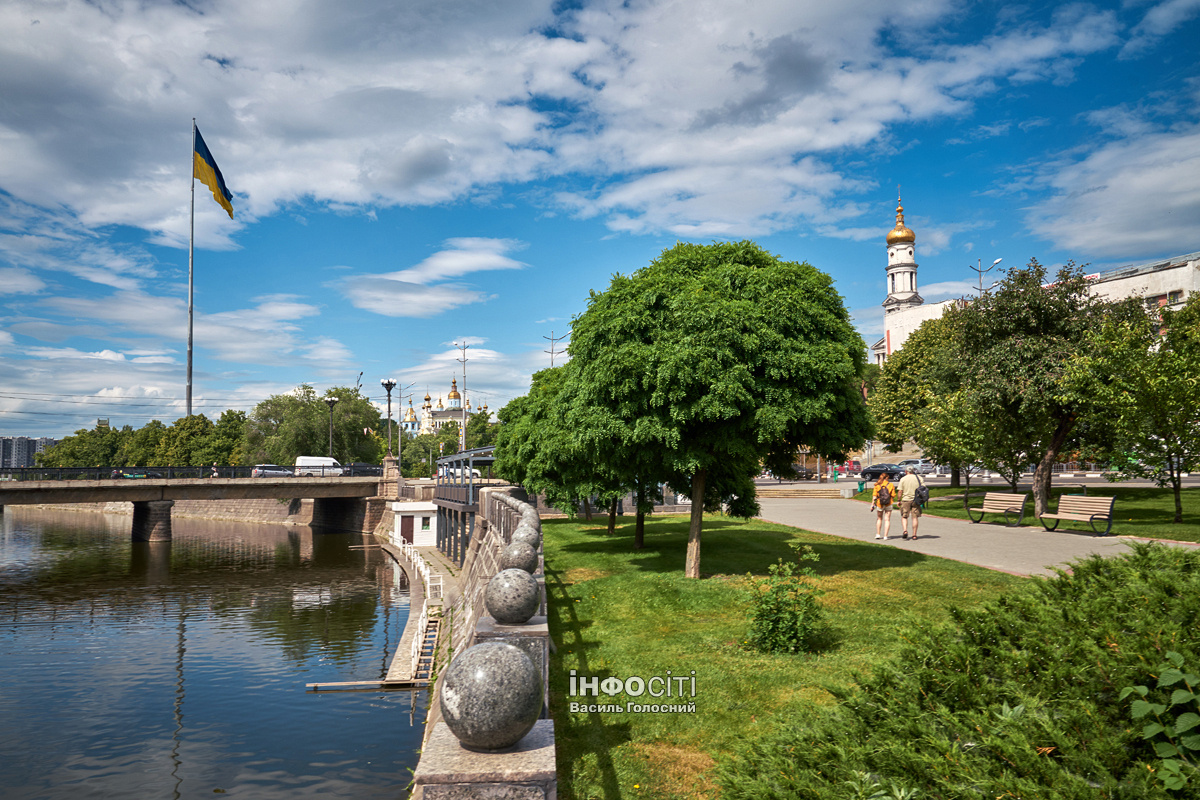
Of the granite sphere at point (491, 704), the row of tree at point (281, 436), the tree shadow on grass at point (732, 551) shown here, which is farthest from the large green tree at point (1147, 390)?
the row of tree at point (281, 436)

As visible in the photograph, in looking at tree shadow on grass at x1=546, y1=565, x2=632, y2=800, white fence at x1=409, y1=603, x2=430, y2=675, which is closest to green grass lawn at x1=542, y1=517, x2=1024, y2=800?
tree shadow on grass at x1=546, y1=565, x2=632, y2=800

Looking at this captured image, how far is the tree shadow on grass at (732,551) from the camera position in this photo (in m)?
15.3

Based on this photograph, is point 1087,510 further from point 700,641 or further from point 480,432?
point 480,432

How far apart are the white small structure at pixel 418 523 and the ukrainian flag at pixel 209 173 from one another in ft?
121

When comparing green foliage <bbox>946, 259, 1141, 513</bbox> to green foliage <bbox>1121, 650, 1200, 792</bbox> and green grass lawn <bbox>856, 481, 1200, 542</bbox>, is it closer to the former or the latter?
green grass lawn <bbox>856, 481, 1200, 542</bbox>

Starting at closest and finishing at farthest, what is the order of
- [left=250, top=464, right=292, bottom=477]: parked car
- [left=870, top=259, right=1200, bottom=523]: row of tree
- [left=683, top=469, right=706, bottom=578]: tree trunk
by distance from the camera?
[left=683, top=469, right=706, bottom=578]: tree trunk
[left=870, top=259, right=1200, bottom=523]: row of tree
[left=250, top=464, right=292, bottom=477]: parked car

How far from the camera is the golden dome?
113 m

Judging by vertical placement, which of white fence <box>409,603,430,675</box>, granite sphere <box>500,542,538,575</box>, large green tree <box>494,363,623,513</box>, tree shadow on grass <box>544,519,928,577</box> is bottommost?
white fence <box>409,603,430,675</box>

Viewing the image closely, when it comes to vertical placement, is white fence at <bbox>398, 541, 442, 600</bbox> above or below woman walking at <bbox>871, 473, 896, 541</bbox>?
below

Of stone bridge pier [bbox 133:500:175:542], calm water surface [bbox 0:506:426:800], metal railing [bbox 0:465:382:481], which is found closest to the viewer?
calm water surface [bbox 0:506:426:800]

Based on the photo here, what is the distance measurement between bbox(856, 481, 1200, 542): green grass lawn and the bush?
14995mm

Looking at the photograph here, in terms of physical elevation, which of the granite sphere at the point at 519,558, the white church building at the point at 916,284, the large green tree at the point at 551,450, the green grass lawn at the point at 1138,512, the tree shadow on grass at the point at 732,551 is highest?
the white church building at the point at 916,284

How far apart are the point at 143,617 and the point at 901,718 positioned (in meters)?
33.5

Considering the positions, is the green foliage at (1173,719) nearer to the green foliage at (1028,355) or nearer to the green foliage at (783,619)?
the green foliage at (783,619)
